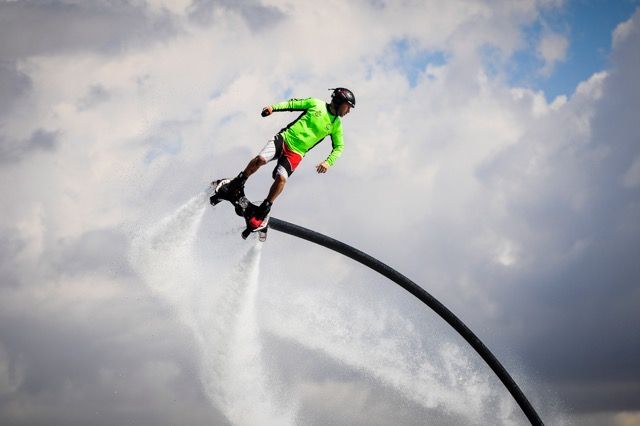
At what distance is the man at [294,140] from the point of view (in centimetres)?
1316

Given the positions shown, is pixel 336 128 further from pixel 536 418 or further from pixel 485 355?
pixel 536 418

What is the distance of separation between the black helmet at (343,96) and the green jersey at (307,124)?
0.30 m

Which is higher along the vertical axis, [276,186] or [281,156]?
[281,156]

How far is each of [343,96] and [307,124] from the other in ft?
3.48

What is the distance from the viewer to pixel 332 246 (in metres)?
13.4

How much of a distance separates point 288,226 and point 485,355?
22.1 ft

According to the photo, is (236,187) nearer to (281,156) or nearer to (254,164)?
(254,164)

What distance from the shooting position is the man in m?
13.2

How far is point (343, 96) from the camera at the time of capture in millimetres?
13656

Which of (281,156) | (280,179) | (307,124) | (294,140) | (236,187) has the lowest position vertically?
(236,187)

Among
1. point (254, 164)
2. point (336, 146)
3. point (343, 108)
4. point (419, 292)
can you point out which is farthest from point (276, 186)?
point (419, 292)

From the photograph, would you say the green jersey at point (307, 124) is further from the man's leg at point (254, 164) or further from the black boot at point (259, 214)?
the black boot at point (259, 214)

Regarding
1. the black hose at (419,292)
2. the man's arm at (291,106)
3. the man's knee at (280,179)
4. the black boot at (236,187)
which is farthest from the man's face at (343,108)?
the black hose at (419,292)

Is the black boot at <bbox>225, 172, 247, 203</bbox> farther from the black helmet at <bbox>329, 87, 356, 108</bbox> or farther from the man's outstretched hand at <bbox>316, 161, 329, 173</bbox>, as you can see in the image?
the black helmet at <bbox>329, 87, 356, 108</bbox>
